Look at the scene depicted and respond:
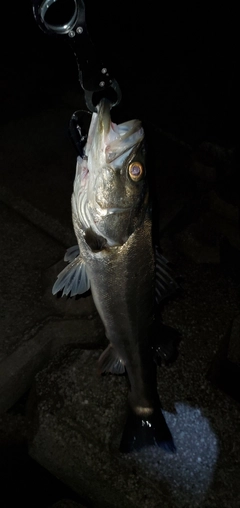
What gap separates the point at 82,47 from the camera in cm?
197

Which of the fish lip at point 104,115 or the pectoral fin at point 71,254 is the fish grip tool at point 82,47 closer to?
the fish lip at point 104,115

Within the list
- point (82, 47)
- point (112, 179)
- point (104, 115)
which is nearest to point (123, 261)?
point (112, 179)

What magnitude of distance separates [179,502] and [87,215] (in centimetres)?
210

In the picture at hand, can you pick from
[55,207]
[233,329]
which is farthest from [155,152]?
[233,329]

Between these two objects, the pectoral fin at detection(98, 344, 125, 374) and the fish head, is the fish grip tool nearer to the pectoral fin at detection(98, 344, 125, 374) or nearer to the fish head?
the fish head

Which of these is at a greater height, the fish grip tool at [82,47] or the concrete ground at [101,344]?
the fish grip tool at [82,47]

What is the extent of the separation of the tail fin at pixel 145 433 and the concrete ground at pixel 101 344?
12 centimetres

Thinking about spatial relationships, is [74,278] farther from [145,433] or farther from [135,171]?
[145,433]

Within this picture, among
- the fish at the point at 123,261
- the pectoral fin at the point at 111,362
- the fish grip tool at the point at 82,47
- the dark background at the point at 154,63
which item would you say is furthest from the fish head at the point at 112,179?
the dark background at the point at 154,63

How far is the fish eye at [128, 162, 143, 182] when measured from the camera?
2164mm

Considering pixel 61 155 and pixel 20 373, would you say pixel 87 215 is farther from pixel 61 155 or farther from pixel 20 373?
pixel 61 155

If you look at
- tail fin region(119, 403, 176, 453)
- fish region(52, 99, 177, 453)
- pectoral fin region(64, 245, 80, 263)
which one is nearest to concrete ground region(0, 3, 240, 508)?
tail fin region(119, 403, 176, 453)

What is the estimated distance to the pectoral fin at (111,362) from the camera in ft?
9.28

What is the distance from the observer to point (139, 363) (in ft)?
9.11
